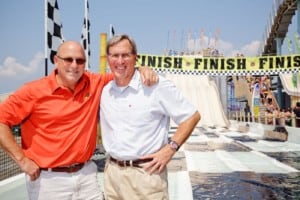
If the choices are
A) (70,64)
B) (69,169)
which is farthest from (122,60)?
(69,169)

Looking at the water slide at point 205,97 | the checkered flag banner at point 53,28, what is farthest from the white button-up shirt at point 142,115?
the water slide at point 205,97

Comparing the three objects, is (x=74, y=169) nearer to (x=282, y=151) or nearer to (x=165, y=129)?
(x=165, y=129)

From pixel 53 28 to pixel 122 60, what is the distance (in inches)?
185

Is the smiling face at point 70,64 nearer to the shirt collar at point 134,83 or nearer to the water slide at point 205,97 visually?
the shirt collar at point 134,83

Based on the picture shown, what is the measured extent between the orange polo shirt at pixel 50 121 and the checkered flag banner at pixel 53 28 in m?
4.11

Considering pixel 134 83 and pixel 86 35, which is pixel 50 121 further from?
pixel 86 35

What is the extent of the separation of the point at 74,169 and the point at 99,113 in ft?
1.54

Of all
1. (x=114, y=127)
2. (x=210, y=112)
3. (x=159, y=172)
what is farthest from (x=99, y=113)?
(x=210, y=112)

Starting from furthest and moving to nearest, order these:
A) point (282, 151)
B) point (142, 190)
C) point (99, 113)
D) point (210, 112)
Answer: point (210, 112) < point (282, 151) < point (99, 113) < point (142, 190)

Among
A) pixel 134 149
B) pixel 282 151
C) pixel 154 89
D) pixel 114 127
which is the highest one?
pixel 154 89

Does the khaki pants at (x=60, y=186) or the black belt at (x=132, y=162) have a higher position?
the black belt at (x=132, y=162)

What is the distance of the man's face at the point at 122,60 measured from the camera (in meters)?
2.39

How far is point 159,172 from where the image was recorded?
2357 mm

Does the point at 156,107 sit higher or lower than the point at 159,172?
higher
